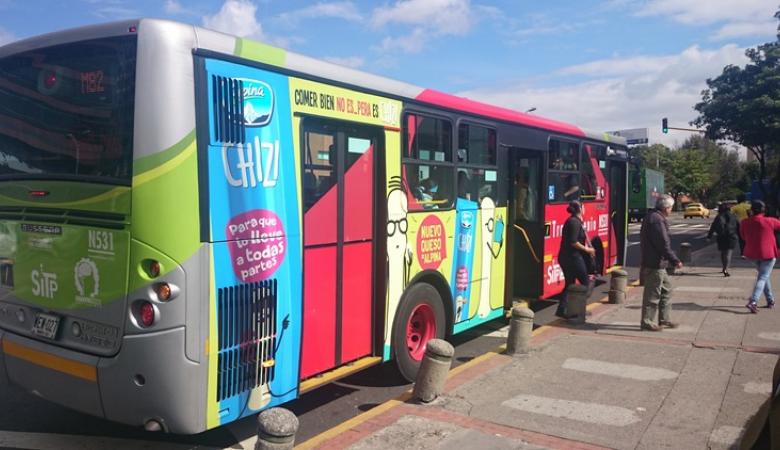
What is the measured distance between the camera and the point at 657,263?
814 centimetres

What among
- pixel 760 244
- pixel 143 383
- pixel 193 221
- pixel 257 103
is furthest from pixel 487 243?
pixel 760 244

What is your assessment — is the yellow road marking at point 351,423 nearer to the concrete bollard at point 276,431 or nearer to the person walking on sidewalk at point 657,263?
the concrete bollard at point 276,431

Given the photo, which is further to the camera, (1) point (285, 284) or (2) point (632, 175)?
(2) point (632, 175)

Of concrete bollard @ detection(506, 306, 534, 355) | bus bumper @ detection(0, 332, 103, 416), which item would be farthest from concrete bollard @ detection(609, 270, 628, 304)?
bus bumper @ detection(0, 332, 103, 416)

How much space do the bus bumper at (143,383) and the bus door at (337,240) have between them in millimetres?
1124

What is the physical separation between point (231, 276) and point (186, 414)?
3.01 feet

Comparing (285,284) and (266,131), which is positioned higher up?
(266,131)

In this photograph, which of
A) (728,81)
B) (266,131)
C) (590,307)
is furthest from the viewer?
(728,81)

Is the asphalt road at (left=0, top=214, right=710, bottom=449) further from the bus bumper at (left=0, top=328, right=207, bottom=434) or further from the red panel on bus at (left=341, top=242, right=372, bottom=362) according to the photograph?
the bus bumper at (left=0, top=328, right=207, bottom=434)

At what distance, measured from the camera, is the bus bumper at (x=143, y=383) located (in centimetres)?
380

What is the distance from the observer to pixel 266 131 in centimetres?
434

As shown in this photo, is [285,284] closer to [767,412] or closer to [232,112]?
[232,112]

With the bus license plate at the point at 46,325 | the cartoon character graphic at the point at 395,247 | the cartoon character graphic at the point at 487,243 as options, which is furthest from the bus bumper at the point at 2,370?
the cartoon character graphic at the point at 487,243

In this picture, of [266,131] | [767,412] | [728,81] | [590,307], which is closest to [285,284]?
[266,131]
